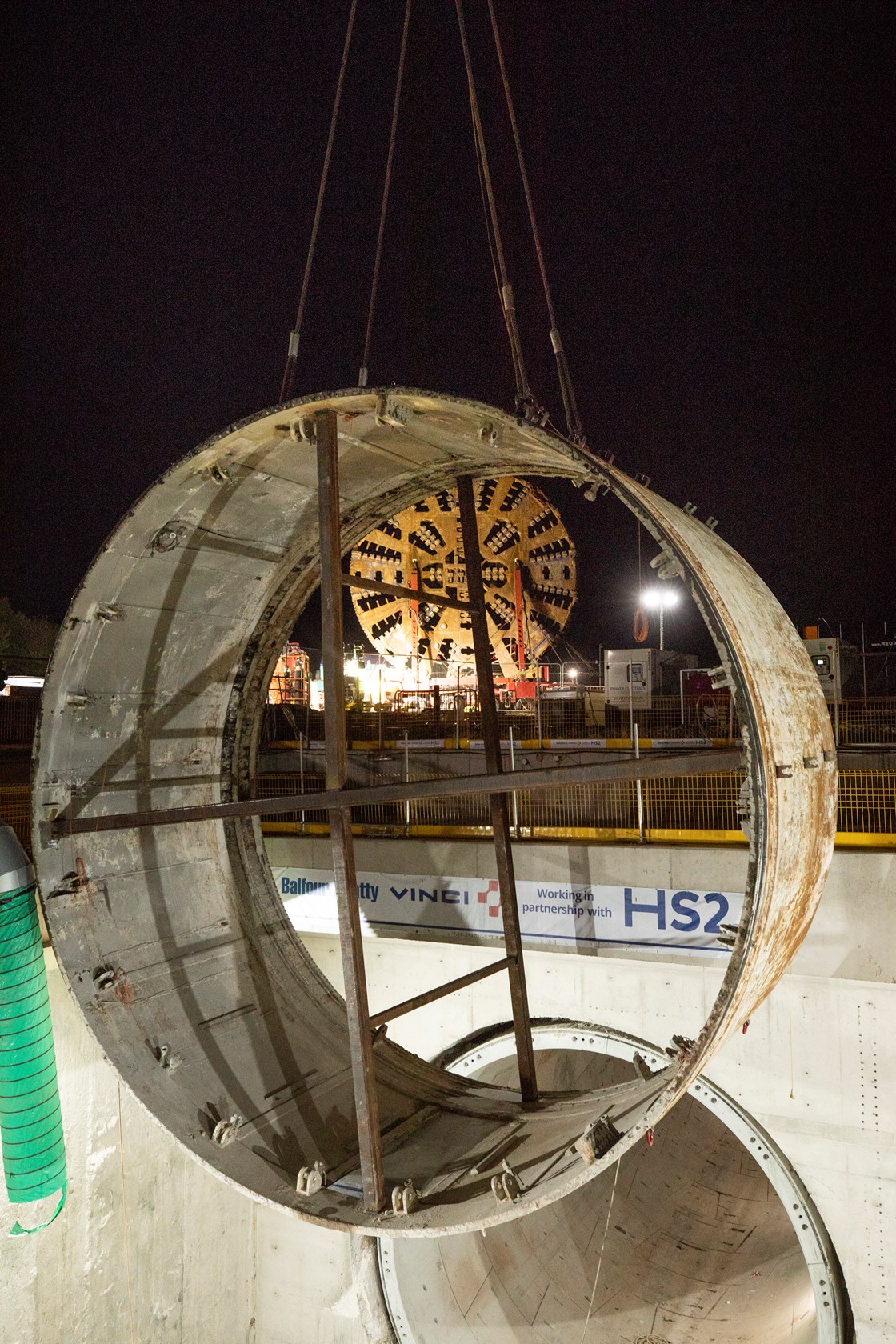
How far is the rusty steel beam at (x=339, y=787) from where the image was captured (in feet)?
12.3

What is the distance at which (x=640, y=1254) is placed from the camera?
864 cm

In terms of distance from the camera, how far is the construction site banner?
6133mm

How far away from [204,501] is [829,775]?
339cm

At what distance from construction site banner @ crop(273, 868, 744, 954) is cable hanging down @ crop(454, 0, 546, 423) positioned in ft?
12.8

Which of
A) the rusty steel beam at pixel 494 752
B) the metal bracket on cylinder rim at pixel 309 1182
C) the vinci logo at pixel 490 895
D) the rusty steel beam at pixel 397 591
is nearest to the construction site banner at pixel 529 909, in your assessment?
the vinci logo at pixel 490 895

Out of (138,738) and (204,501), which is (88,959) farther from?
(204,501)

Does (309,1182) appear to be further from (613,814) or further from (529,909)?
(613,814)

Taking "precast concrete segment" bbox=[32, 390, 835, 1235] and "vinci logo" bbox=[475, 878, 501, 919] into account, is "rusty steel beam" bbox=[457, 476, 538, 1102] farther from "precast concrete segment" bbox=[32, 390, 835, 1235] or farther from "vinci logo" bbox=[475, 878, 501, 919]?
"vinci logo" bbox=[475, 878, 501, 919]

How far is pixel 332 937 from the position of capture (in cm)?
749

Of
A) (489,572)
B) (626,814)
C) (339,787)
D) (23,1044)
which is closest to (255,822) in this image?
(23,1044)

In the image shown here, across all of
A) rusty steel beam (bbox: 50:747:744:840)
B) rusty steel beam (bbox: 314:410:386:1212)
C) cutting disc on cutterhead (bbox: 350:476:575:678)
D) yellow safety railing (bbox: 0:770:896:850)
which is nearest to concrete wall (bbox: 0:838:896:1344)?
yellow safety railing (bbox: 0:770:896:850)

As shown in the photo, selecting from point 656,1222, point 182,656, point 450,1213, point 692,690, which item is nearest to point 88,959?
point 182,656

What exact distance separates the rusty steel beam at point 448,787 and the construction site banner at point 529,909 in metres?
2.69

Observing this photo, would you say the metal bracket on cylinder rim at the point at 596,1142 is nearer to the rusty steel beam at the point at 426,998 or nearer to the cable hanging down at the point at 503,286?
the rusty steel beam at the point at 426,998
